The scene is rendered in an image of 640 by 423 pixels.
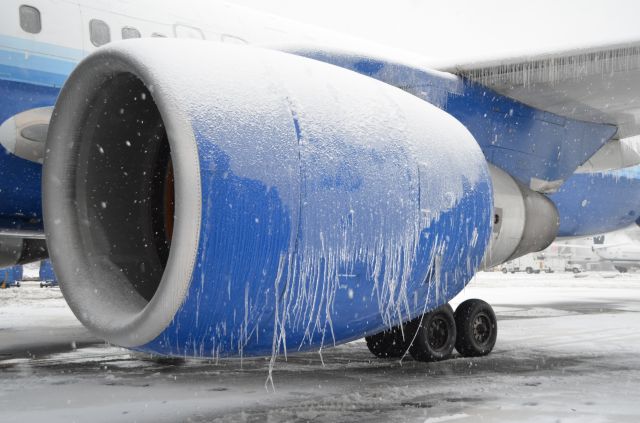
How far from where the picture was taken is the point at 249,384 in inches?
191

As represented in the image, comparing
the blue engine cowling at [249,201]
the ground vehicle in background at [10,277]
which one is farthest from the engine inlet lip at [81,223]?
the ground vehicle in background at [10,277]

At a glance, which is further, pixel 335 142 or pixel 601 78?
pixel 601 78

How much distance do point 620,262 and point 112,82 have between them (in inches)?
1726

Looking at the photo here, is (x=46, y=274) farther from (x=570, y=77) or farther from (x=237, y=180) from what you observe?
(x=237, y=180)

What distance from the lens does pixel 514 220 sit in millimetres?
5527

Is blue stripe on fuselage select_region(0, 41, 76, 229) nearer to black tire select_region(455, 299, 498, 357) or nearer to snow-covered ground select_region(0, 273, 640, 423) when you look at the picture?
snow-covered ground select_region(0, 273, 640, 423)

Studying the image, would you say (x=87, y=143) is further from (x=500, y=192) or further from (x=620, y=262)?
(x=620, y=262)

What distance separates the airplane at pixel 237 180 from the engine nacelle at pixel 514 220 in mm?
31

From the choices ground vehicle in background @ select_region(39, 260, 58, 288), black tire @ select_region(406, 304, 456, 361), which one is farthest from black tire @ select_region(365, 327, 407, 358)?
ground vehicle in background @ select_region(39, 260, 58, 288)

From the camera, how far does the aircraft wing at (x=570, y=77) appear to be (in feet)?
17.4

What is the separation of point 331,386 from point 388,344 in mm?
1293

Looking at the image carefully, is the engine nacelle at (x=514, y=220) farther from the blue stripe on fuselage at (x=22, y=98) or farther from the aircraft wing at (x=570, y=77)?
the blue stripe on fuselage at (x=22, y=98)

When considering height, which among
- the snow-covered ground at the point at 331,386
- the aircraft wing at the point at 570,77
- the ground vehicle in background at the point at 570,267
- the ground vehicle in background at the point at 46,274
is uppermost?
the ground vehicle in background at the point at 46,274

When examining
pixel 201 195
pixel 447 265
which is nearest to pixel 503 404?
pixel 447 265
